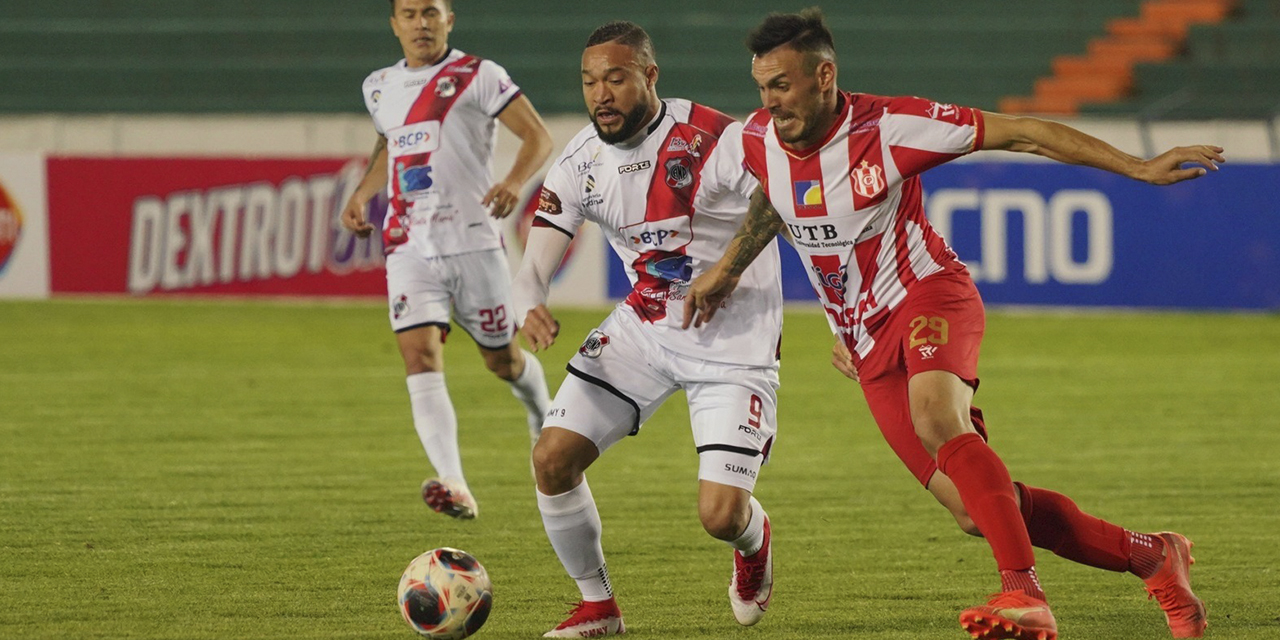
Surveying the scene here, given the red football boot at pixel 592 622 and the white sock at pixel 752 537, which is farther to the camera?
the white sock at pixel 752 537

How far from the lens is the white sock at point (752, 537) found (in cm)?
491

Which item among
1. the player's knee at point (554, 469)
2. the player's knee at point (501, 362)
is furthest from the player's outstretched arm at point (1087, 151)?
the player's knee at point (501, 362)

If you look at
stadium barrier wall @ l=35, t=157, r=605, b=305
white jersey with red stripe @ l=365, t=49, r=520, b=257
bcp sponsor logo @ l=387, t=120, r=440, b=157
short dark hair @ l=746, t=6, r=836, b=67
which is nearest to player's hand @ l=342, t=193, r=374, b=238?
white jersey with red stripe @ l=365, t=49, r=520, b=257

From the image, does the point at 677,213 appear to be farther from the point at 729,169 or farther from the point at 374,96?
the point at 374,96

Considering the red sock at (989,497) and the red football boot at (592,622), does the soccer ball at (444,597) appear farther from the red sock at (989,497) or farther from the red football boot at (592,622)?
the red sock at (989,497)

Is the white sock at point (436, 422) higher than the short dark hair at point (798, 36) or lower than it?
lower

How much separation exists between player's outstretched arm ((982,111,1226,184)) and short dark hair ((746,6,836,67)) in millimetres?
457

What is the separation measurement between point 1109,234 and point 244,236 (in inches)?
293

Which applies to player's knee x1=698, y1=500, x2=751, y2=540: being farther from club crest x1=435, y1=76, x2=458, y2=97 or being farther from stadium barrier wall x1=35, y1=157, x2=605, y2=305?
stadium barrier wall x1=35, y1=157, x2=605, y2=305

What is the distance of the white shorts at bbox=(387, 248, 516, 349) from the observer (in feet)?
23.1

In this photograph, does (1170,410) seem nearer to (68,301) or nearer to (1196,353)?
(1196,353)

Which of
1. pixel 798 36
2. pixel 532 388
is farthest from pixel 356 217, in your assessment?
pixel 798 36

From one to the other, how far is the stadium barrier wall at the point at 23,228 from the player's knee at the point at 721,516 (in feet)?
40.5

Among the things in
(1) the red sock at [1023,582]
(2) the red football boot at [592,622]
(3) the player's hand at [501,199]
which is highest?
(3) the player's hand at [501,199]
